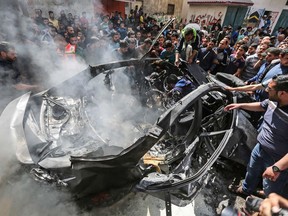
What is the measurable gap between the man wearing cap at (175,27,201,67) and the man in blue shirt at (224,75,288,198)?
2192mm

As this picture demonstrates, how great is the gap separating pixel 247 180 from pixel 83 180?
239 cm

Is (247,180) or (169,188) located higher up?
(169,188)

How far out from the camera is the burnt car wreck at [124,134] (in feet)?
5.70

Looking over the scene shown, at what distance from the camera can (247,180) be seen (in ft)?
8.89

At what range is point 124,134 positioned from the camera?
3064mm

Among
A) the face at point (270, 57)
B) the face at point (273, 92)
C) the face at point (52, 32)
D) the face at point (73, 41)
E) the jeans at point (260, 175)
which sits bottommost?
the jeans at point (260, 175)

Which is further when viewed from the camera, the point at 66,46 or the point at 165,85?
the point at 66,46

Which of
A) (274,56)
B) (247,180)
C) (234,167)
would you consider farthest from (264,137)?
(274,56)

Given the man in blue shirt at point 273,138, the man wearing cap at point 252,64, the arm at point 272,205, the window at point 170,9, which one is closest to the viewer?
the arm at point 272,205

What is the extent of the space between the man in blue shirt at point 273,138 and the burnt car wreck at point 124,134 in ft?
0.62

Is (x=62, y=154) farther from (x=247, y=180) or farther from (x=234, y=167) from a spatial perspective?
(x=234, y=167)

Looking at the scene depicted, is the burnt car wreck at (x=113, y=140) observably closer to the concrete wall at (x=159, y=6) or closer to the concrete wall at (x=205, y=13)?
the concrete wall at (x=205, y=13)

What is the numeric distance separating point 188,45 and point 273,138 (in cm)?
298

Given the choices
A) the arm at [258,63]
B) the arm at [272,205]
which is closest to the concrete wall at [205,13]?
the arm at [258,63]
